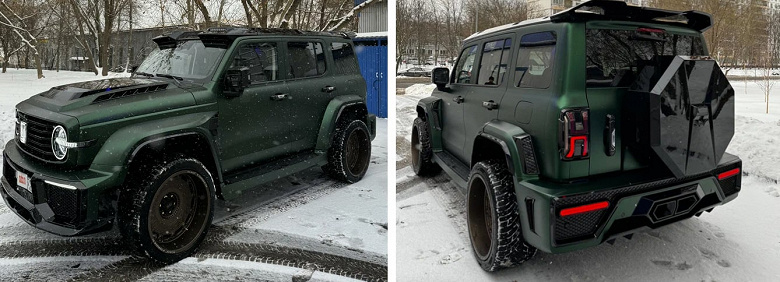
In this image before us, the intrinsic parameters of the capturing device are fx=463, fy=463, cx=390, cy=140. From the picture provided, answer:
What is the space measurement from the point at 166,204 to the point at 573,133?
2.32 metres

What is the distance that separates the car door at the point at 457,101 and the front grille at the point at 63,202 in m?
2.39

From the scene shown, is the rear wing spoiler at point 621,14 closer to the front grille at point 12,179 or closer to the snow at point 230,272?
the snow at point 230,272

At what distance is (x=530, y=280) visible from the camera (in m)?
2.40

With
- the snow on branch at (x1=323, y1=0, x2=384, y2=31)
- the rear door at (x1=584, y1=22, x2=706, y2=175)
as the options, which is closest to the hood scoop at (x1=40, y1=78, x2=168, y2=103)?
the rear door at (x1=584, y1=22, x2=706, y2=175)

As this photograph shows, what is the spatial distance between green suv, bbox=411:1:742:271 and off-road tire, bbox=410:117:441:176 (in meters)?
1.72

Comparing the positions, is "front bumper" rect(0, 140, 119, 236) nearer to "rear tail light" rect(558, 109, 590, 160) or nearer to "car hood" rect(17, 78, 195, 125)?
"car hood" rect(17, 78, 195, 125)

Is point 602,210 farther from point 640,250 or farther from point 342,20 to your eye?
point 342,20

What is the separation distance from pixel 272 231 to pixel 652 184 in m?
2.33

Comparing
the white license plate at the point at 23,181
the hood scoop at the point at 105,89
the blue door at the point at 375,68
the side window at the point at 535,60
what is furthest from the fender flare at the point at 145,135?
the blue door at the point at 375,68

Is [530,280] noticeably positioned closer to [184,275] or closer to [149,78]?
[184,275]

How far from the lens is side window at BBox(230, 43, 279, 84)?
352 cm

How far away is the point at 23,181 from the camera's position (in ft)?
8.75

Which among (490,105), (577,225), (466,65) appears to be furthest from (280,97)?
(577,225)

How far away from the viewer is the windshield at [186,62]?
11.0 ft
